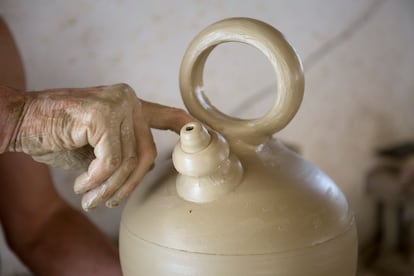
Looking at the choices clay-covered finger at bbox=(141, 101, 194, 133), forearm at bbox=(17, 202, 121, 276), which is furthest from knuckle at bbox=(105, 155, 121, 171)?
forearm at bbox=(17, 202, 121, 276)

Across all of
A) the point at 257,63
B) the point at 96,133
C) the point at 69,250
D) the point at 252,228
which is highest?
the point at 96,133

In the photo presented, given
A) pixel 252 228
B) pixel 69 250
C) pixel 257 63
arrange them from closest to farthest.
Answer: pixel 252 228
pixel 69 250
pixel 257 63

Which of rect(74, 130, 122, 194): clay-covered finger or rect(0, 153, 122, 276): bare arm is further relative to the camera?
rect(0, 153, 122, 276): bare arm

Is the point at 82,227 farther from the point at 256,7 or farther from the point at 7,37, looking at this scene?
the point at 256,7

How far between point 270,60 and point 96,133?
271 mm

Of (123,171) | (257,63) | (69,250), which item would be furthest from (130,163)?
(257,63)

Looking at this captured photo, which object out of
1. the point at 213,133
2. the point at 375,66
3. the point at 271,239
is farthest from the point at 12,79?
the point at 375,66

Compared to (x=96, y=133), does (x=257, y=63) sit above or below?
below

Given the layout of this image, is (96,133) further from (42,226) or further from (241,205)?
(42,226)

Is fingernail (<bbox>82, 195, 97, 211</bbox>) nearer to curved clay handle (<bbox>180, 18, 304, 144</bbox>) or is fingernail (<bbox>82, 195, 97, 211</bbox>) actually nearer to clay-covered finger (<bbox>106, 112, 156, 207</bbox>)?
clay-covered finger (<bbox>106, 112, 156, 207</bbox>)

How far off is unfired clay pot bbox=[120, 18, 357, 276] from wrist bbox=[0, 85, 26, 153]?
0.70ft

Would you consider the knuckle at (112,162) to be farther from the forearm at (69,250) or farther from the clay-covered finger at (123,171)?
the forearm at (69,250)

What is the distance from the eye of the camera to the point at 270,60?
778 mm

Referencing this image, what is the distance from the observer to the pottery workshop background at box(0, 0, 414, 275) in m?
1.37
